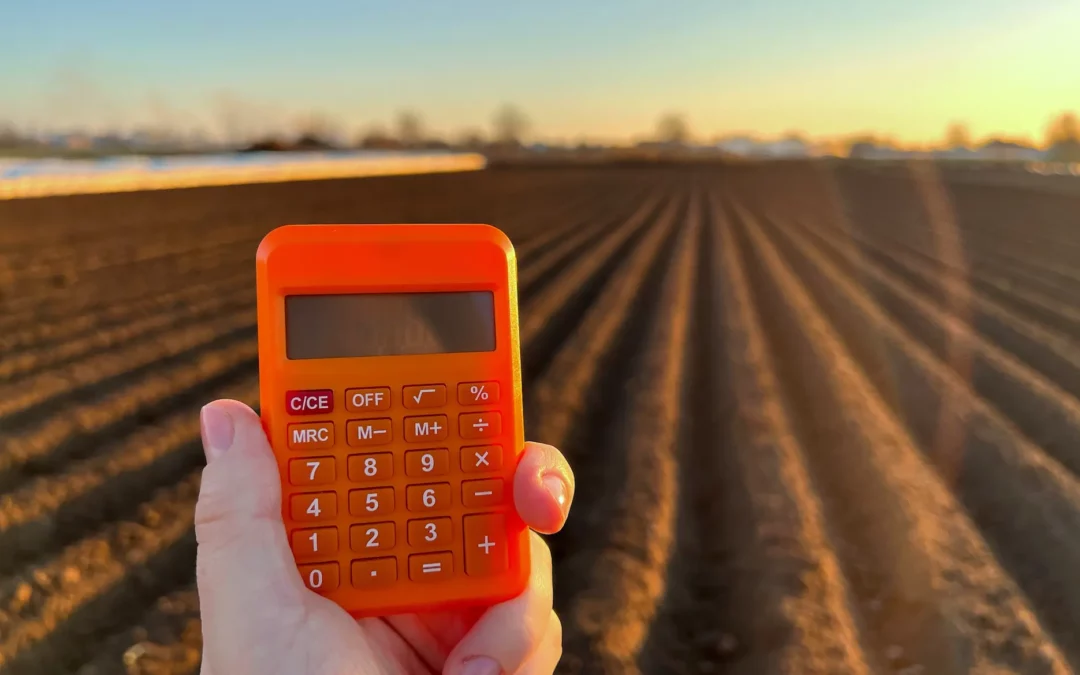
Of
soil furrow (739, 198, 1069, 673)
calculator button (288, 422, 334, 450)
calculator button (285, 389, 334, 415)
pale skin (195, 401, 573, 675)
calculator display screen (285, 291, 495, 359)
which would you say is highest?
calculator display screen (285, 291, 495, 359)

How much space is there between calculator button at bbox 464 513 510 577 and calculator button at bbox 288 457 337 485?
7.1 inches

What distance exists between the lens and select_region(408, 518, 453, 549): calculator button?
999 millimetres

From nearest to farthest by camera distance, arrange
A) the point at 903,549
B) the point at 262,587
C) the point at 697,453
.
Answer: the point at 262,587
the point at 903,549
the point at 697,453

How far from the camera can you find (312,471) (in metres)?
0.98

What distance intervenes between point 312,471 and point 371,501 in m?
0.08

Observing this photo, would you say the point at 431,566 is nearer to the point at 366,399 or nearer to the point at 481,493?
the point at 481,493

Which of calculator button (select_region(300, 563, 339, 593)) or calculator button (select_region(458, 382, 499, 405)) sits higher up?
calculator button (select_region(458, 382, 499, 405))

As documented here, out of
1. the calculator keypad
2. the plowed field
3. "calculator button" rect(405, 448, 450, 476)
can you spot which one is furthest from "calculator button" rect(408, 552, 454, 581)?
the plowed field

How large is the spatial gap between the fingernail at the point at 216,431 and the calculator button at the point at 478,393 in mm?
284

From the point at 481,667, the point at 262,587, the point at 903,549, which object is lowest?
the point at 903,549

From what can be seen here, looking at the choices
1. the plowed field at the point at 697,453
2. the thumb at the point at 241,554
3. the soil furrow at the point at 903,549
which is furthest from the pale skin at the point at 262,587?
the soil furrow at the point at 903,549

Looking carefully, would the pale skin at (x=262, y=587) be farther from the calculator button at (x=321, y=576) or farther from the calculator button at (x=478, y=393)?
the calculator button at (x=478, y=393)

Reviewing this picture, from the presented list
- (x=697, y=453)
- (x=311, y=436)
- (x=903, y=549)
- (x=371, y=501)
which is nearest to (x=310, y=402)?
(x=311, y=436)

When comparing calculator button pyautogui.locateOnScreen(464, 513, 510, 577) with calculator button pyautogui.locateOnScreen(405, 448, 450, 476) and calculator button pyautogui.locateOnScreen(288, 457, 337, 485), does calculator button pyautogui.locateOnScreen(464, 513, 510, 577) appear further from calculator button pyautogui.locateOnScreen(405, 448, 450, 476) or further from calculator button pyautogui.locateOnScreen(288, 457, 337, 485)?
calculator button pyautogui.locateOnScreen(288, 457, 337, 485)
